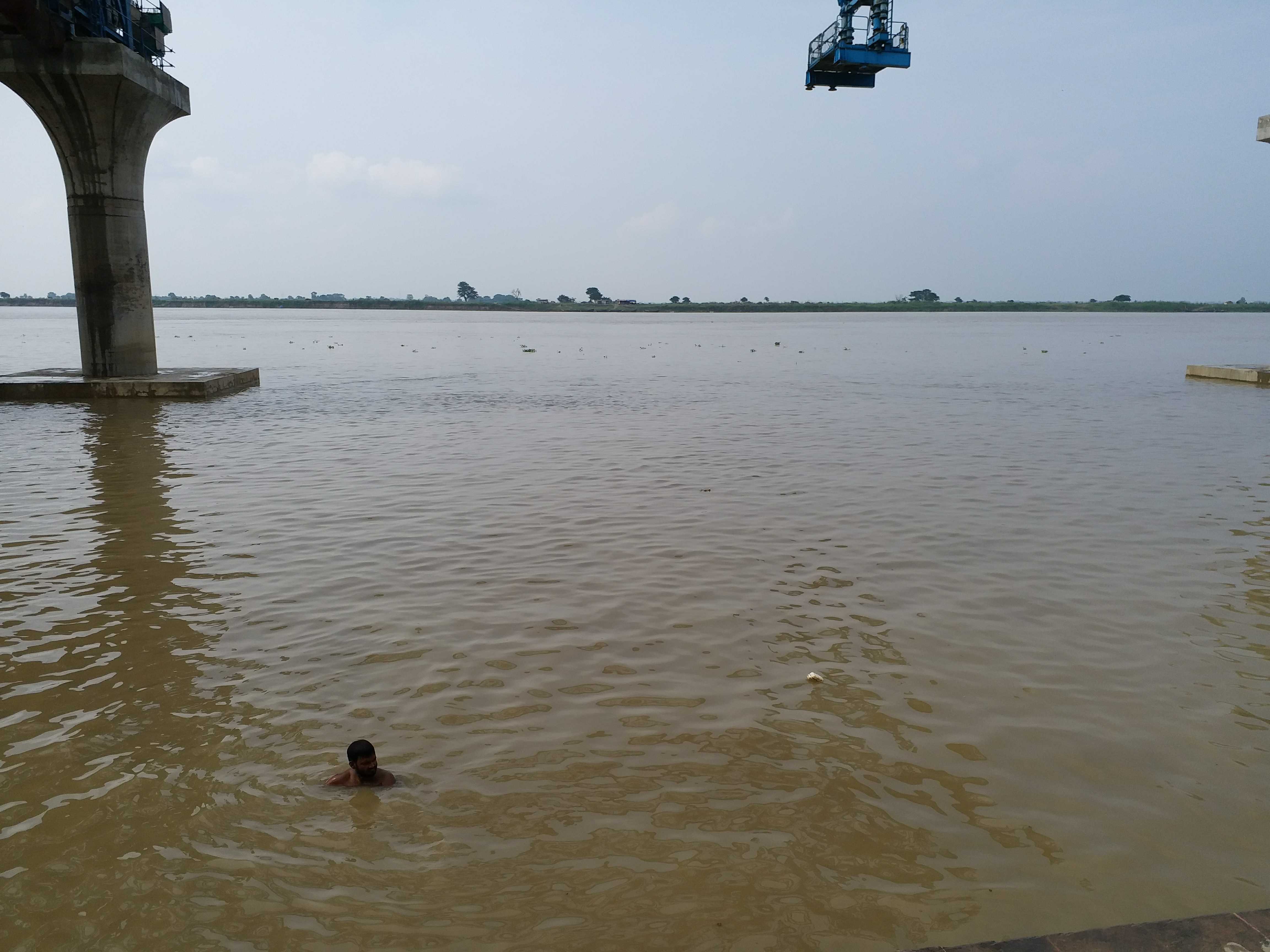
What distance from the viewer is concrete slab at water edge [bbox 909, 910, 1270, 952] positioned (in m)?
3.33

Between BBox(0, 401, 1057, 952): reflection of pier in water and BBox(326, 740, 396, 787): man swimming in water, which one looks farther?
BBox(326, 740, 396, 787): man swimming in water

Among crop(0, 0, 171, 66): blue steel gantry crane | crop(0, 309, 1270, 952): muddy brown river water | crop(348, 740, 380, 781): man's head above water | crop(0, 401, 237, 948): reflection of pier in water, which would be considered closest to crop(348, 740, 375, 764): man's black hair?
crop(348, 740, 380, 781): man's head above water

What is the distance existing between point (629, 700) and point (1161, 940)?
3.33m

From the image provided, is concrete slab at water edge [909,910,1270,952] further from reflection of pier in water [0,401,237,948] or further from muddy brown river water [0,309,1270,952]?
reflection of pier in water [0,401,237,948]

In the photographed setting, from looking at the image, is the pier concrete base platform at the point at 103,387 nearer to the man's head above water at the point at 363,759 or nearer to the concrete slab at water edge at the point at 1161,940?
the man's head above water at the point at 363,759

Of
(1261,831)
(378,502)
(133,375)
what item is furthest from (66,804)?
(133,375)

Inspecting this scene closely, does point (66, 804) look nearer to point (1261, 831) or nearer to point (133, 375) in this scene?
point (1261, 831)

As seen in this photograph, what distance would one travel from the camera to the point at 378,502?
467 inches

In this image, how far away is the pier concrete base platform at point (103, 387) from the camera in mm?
23672

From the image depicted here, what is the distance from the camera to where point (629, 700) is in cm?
601

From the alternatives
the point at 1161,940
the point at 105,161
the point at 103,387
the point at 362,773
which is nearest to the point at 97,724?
the point at 362,773

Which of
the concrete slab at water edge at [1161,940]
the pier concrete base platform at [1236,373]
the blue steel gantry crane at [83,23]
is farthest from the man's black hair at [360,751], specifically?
the pier concrete base platform at [1236,373]

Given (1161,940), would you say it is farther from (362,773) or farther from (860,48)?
(860,48)

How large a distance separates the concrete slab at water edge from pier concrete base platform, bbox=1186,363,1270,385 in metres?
29.4
